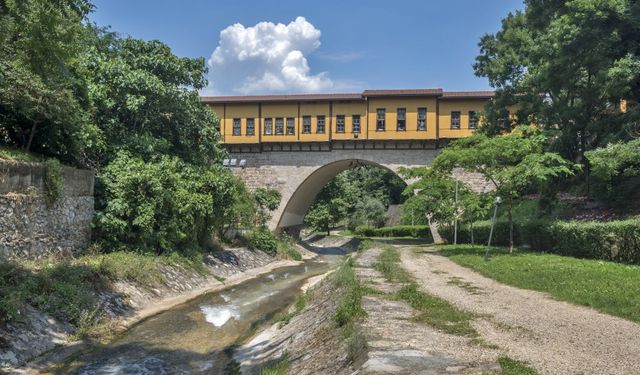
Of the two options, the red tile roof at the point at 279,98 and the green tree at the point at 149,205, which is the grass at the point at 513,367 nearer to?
the green tree at the point at 149,205

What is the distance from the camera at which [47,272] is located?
12.1 m

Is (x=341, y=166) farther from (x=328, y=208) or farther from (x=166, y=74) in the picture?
(x=166, y=74)

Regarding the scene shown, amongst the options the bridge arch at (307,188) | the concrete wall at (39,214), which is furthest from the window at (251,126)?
the concrete wall at (39,214)

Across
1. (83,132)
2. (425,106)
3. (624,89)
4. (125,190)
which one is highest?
(425,106)

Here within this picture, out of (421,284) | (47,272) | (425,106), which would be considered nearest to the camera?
(47,272)

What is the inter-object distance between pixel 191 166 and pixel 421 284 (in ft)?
46.3

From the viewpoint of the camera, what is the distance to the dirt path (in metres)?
5.62

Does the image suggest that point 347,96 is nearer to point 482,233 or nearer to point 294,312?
point 482,233

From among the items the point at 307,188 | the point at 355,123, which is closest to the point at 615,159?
the point at 355,123

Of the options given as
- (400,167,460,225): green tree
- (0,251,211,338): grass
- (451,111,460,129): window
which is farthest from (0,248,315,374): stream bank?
(451,111,460,129): window

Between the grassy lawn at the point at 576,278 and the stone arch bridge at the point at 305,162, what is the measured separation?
20.6m

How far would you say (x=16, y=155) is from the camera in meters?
13.9

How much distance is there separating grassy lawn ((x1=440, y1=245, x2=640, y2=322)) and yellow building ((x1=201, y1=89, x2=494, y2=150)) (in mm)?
21290

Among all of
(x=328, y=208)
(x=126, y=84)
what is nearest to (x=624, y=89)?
(x=126, y=84)
